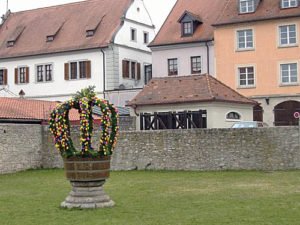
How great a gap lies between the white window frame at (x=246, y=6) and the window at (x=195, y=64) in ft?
16.2

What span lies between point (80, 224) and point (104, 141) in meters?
3.39

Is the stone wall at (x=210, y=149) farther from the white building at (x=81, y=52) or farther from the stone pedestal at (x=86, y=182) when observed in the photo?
the white building at (x=81, y=52)

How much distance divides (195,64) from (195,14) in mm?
4492

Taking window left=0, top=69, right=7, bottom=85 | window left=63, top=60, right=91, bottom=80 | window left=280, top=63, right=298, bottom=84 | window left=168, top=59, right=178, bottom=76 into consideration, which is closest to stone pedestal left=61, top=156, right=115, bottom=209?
window left=280, top=63, right=298, bottom=84

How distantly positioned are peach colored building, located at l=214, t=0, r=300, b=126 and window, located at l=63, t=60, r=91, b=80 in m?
11.2

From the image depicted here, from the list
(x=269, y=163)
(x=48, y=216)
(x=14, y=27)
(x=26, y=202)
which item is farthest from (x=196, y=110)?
(x=14, y=27)

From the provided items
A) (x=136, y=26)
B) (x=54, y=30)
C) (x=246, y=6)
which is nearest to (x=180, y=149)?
(x=246, y=6)

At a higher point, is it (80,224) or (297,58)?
(297,58)

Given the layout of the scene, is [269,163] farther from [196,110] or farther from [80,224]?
[80,224]

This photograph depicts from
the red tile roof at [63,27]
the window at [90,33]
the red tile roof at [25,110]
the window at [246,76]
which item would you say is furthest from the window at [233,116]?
the window at [90,33]

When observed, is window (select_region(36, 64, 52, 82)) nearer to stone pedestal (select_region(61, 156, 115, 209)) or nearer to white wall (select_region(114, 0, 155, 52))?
white wall (select_region(114, 0, 155, 52))

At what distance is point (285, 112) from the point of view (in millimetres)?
41375

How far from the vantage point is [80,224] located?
12.6 meters

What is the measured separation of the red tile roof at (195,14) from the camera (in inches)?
1797
